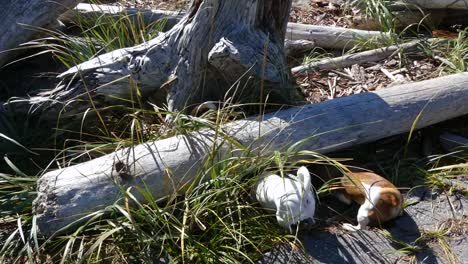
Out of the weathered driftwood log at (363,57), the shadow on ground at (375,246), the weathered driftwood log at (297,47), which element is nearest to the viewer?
the shadow on ground at (375,246)

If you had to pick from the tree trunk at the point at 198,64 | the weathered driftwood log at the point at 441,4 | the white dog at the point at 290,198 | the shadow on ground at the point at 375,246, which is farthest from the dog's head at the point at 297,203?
the weathered driftwood log at the point at 441,4

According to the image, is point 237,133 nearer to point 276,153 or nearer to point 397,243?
point 276,153

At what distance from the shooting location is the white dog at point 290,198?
12.3 ft

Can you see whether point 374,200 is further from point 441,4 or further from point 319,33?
point 441,4

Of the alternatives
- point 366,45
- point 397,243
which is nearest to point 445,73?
point 366,45

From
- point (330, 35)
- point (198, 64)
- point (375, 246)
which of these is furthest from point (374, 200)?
point (330, 35)

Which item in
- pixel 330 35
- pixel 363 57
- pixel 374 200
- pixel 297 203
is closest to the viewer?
pixel 297 203

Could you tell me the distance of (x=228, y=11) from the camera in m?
4.58

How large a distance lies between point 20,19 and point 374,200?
116 inches

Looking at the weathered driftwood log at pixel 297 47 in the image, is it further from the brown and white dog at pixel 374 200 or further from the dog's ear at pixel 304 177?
the dog's ear at pixel 304 177

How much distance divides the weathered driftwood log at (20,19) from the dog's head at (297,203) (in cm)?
246

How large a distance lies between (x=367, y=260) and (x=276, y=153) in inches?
30.9

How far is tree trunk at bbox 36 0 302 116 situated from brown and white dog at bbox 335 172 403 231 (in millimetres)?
914

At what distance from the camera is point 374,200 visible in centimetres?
384
